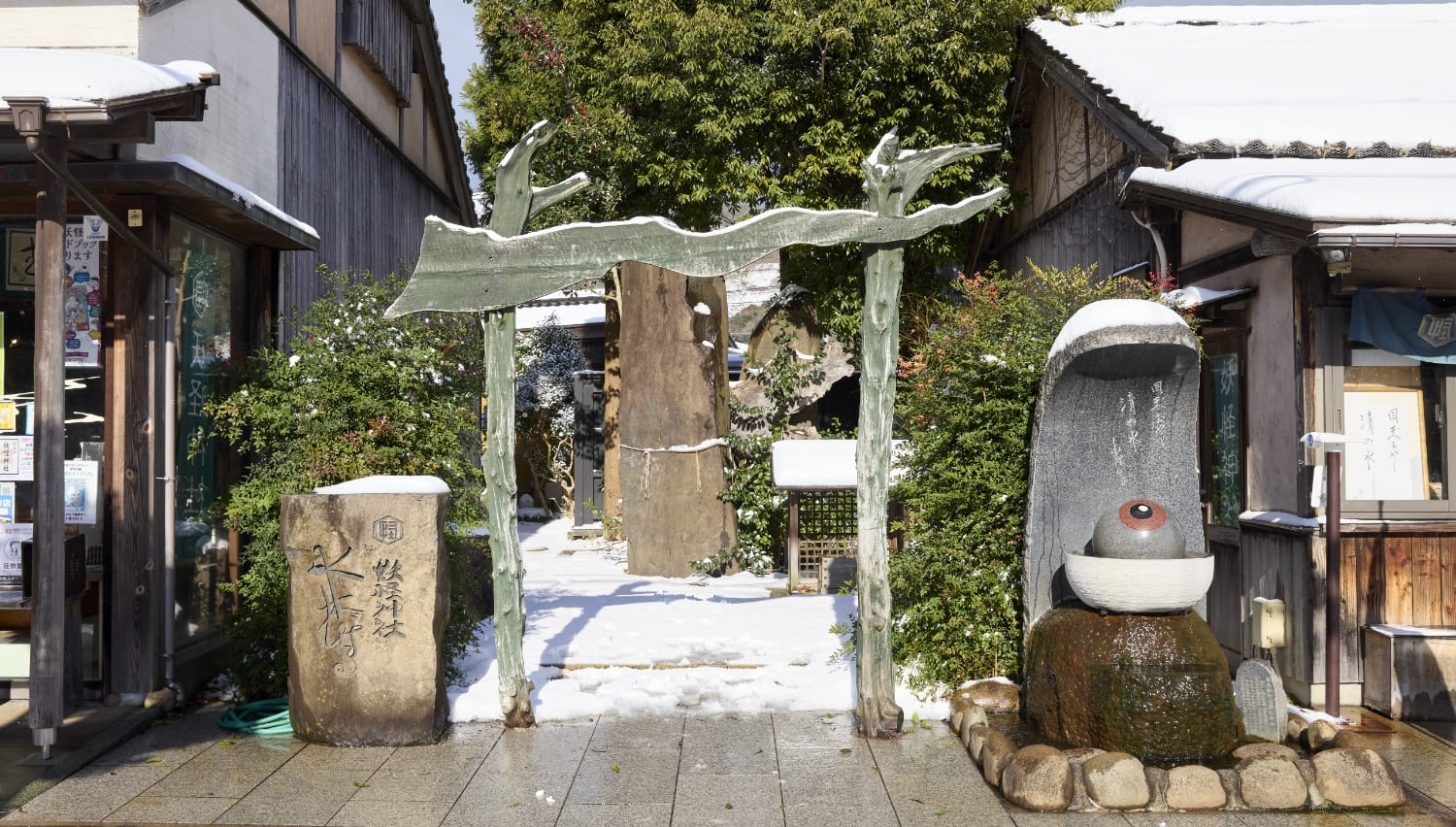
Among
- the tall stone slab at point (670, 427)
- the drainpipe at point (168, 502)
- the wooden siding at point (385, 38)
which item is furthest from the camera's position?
the tall stone slab at point (670, 427)

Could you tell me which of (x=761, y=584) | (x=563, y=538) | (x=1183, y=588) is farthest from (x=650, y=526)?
(x=1183, y=588)

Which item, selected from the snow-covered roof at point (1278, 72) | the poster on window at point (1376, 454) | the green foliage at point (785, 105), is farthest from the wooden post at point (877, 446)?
the green foliage at point (785, 105)

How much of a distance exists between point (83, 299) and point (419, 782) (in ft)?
12.6

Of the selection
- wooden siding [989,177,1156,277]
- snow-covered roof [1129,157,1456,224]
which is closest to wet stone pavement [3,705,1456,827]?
snow-covered roof [1129,157,1456,224]

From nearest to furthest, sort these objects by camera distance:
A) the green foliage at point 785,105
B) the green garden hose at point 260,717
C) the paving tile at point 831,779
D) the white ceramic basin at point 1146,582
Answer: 1. the paving tile at point 831,779
2. the white ceramic basin at point 1146,582
3. the green garden hose at point 260,717
4. the green foliage at point 785,105

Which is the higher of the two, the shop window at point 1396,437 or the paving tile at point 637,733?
the shop window at point 1396,437

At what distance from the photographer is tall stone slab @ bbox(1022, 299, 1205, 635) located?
6535 millimetres

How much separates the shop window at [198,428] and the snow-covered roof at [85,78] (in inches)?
50.5

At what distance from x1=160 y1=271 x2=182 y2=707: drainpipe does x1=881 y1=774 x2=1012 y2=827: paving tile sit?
463cm

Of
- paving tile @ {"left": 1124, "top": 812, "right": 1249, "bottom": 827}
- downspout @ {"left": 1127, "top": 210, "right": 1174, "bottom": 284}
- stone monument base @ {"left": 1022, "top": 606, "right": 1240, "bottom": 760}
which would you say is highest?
downspout @ {"left": 1127, "top": 210, "right": 1174, "bottom": 284}

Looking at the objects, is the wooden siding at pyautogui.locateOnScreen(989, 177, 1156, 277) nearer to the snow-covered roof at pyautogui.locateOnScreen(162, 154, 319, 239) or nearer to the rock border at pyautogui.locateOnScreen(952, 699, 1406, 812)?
the rock border at pyautogui.locateOnScreen(952, 699, 1406, 812)

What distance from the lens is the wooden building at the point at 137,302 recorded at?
Answer: 20.9 ft

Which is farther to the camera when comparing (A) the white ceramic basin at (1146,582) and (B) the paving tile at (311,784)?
(A) the white ceramic basin at (1146,582)

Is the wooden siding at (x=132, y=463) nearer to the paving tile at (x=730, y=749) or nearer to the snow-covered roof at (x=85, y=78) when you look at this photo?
the snow-covered roof at (x=85, y=78)
